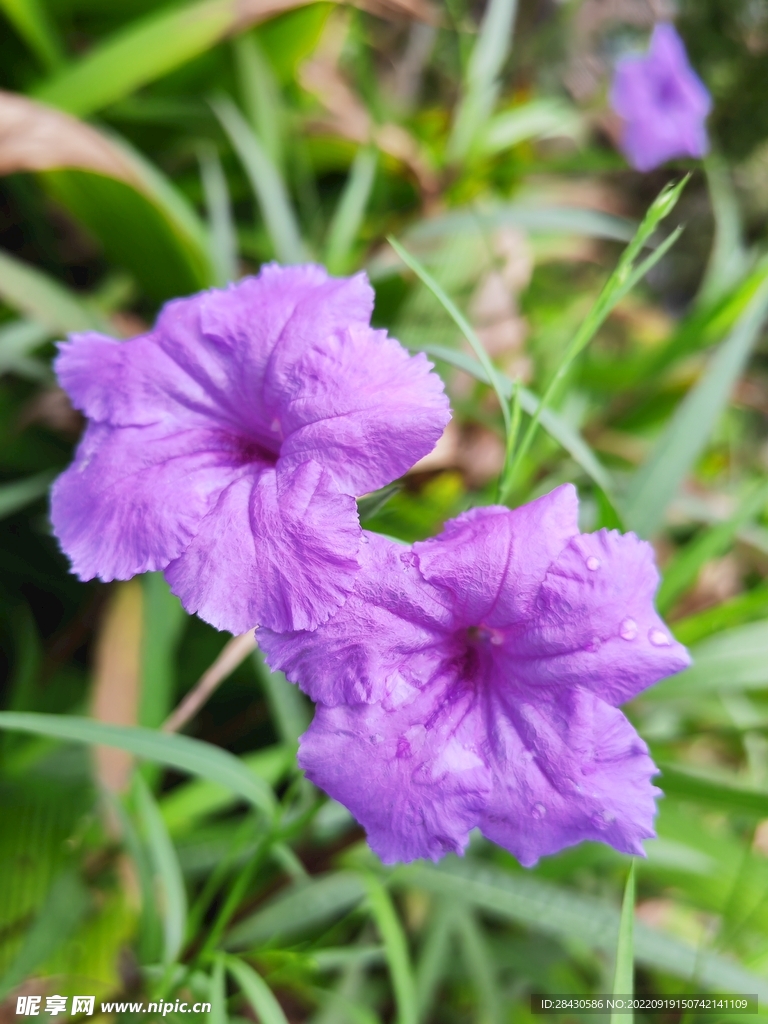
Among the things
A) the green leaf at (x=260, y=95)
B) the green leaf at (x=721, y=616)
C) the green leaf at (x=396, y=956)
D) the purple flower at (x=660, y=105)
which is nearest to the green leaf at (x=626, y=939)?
the green leaf at (x=396, y=956)

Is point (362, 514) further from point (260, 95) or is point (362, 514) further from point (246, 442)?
point (260, 95)

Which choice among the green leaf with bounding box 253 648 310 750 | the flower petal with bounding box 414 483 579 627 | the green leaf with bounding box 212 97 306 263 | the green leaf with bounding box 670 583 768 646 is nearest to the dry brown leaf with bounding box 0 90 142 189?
the green leaf with bounding box 212 97 306 263

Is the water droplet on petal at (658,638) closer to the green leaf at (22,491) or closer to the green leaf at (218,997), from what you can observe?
the green leaf at (218,997)

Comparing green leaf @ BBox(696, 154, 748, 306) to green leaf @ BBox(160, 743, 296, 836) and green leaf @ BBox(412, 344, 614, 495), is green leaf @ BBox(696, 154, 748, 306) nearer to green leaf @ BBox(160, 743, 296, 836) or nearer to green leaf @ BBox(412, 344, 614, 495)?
green leaf @ BBox(412, 344, 614, 495)

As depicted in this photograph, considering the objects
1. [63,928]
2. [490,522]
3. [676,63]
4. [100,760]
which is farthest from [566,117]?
[63,928]

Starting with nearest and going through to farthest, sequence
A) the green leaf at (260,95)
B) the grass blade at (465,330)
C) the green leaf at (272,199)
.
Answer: the grass blade at (465,330)
the green leaf at (272,199)
the green leaf at (260,95)

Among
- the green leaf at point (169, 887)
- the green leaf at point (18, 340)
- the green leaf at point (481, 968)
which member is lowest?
the green leaf at point (481, 968)
